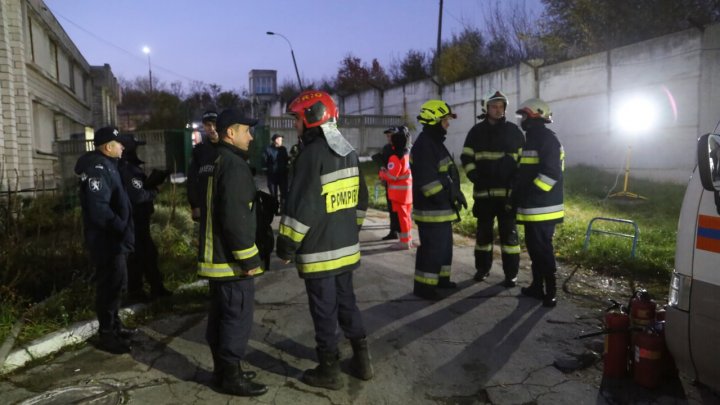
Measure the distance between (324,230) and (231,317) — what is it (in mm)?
831

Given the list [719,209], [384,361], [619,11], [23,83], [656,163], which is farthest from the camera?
[619,11]

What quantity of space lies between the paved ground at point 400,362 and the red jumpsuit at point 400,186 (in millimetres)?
1682

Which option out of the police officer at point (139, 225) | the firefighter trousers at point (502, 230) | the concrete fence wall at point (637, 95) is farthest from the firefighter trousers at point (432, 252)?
the concrete fence wall at point (637, 95)

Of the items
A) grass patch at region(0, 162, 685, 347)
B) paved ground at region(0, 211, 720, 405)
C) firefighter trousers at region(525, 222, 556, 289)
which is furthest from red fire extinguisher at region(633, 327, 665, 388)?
grass patch at region(0, 162, 685, 347)

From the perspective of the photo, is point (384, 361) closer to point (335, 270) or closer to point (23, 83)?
point (335, 270)

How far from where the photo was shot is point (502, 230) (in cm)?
522

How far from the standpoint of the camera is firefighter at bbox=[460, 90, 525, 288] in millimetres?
5125

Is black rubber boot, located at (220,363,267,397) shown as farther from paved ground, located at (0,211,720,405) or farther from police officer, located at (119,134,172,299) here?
police officer, located at (119,134,172,299)

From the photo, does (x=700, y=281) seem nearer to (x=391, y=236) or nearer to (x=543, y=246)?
(x=543, y=246)

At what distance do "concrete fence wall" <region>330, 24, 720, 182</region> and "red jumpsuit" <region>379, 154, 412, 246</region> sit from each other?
27.3ft

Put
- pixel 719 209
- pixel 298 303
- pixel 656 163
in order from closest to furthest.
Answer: pixel 719 209 < pixel 298 303 < pixel 656 163

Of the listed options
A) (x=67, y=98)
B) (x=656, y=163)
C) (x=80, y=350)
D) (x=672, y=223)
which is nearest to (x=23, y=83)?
(x=67, y=98)

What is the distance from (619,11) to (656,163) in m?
9.49

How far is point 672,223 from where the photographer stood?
8.09m
